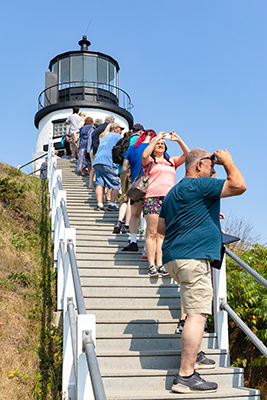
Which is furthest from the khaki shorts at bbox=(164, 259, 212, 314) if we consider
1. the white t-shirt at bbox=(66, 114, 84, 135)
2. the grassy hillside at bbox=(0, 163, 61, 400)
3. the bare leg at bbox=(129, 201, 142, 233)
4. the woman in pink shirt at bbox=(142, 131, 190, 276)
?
the white t-shirt at bbox=(66, 114, 84, 135)

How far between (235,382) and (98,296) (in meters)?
1.88

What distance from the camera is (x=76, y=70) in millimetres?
26406

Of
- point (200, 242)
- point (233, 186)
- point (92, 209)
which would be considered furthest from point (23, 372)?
point (92, 209)

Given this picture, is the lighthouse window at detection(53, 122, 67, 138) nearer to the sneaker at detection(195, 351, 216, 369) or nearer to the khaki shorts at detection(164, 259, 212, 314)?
the sneaker at detection(195, 351, 216, 369)

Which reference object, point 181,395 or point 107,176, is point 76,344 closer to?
point 181,395

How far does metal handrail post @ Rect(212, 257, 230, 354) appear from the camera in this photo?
4.95 meters

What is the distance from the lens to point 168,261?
157 inches

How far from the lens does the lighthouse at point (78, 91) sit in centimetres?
2511

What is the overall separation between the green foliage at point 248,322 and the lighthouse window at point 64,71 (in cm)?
2232

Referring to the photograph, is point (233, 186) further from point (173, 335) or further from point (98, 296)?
point (98, 296)

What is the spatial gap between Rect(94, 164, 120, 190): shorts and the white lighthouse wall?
15.7 m

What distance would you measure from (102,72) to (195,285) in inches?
951

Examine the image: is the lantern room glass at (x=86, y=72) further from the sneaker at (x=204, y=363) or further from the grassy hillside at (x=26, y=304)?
the sneaker at (x=204, y=363)

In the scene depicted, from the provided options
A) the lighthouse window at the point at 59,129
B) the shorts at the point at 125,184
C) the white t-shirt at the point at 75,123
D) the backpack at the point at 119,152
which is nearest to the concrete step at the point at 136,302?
the shorts at the point at 125,184
